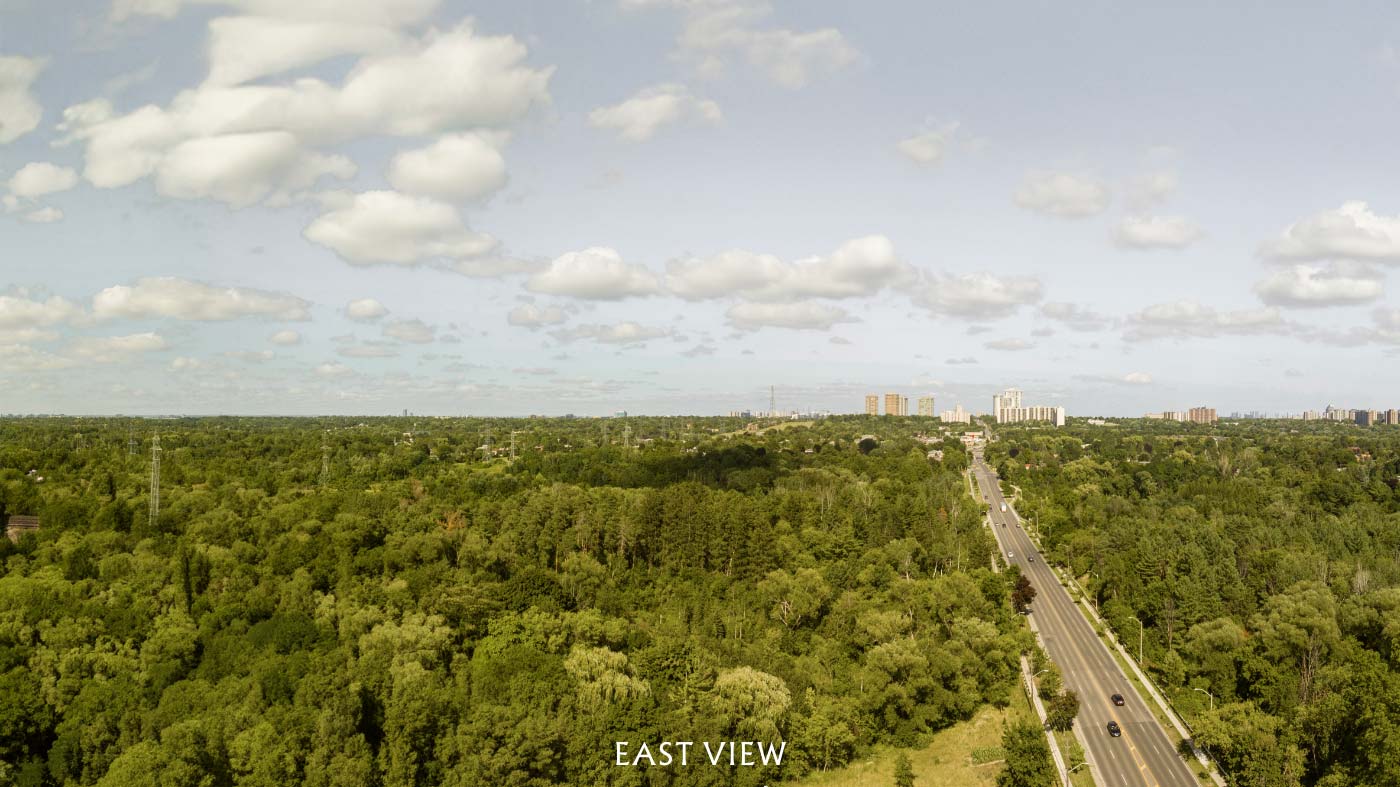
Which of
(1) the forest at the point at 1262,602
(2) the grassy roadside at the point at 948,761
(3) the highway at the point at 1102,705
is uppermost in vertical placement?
(1) the forest at the point at 1262,602

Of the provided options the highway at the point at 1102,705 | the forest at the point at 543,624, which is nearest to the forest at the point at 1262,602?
the forest at the point at 543,624

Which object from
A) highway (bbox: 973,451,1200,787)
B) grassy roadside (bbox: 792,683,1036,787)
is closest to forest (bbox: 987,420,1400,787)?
highway (bbox: 973,451,1200,787)

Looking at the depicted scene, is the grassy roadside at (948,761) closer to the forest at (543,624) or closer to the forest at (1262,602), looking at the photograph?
Result: the forest at (543,624)

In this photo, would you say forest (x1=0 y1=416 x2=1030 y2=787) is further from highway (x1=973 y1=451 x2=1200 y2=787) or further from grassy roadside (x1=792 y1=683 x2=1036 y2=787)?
highway (x1=973 y1=451 x2=1200 y2=787)

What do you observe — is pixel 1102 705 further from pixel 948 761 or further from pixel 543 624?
pixel 543 624

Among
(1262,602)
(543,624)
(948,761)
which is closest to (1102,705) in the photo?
(948,761)
